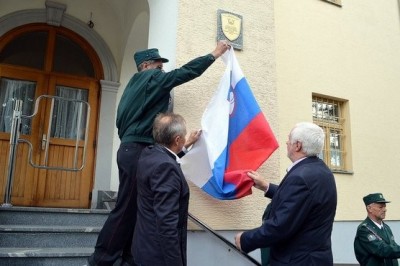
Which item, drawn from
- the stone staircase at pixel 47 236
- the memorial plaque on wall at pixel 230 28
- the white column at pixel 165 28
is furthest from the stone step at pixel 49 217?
the memorial plaque on wall at pixel 230 28

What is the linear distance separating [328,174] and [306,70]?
15.1ft

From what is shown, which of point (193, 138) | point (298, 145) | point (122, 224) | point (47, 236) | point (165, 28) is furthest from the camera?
point (165, 28)

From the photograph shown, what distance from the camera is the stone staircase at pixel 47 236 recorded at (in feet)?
11.6

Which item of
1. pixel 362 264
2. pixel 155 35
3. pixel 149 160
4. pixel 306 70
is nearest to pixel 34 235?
pixel 149 160

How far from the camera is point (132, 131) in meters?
3.24

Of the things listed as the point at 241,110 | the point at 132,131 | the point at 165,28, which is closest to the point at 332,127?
the point at 241,110

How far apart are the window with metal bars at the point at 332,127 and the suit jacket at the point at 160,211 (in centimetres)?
506

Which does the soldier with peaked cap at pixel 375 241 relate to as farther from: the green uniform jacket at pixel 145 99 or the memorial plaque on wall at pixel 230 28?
the green uniform jacket at pixel 145 99

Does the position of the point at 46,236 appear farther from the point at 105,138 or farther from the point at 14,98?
the point at 14,98

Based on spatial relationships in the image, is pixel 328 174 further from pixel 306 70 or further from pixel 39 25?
pixel 39 25

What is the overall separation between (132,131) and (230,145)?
1.02 meters

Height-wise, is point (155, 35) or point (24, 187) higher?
point (155, 35)

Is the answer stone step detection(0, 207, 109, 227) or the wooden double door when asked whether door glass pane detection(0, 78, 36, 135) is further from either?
stone step detection(0, 207, 109, 227)

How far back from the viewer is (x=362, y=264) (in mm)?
4215
